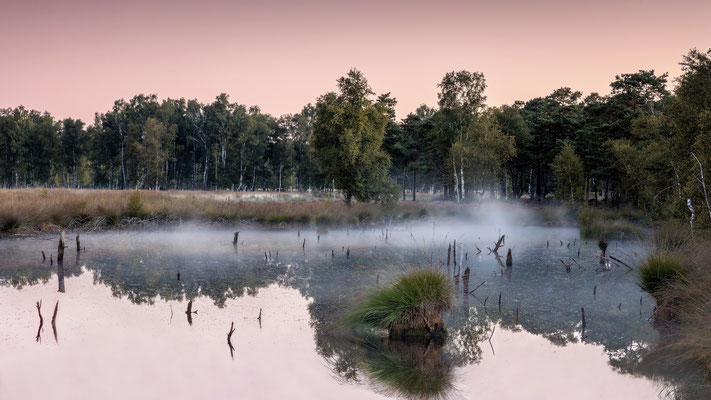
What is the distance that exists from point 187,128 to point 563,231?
228 ft

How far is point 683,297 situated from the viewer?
9594 millimetres

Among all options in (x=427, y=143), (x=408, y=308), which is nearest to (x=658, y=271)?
(x=408, y=308)

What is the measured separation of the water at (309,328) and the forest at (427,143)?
→ 414 centimetres

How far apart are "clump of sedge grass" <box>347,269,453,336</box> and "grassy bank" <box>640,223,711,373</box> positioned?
3.80 m

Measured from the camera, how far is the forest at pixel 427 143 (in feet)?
78.1

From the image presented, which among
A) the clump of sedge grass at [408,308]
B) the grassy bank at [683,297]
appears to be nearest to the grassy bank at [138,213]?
the clump of sedge grass at [408,308]

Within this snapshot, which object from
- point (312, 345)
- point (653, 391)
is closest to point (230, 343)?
point (312, 345)

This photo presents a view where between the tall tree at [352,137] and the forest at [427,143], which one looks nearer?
the forest at [427,143]

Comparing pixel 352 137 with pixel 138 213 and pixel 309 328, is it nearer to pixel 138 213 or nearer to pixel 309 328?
pixel 138 213

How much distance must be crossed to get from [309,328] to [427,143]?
56.6 m

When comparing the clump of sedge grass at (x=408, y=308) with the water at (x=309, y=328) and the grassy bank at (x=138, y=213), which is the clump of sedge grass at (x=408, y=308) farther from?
the grassy bank at (x=138, y=213)

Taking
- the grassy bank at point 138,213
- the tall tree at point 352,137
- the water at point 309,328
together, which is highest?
the tall tree at point 352,137

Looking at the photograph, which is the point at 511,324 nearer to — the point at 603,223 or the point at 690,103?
the point at 690,103

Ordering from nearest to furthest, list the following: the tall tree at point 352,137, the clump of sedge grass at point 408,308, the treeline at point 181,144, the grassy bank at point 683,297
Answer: the grassy bank at point 683,297 < the clump of sedge grass at point 408,308 < the tall tree at point 352,137 < the treeline at point 181,144
